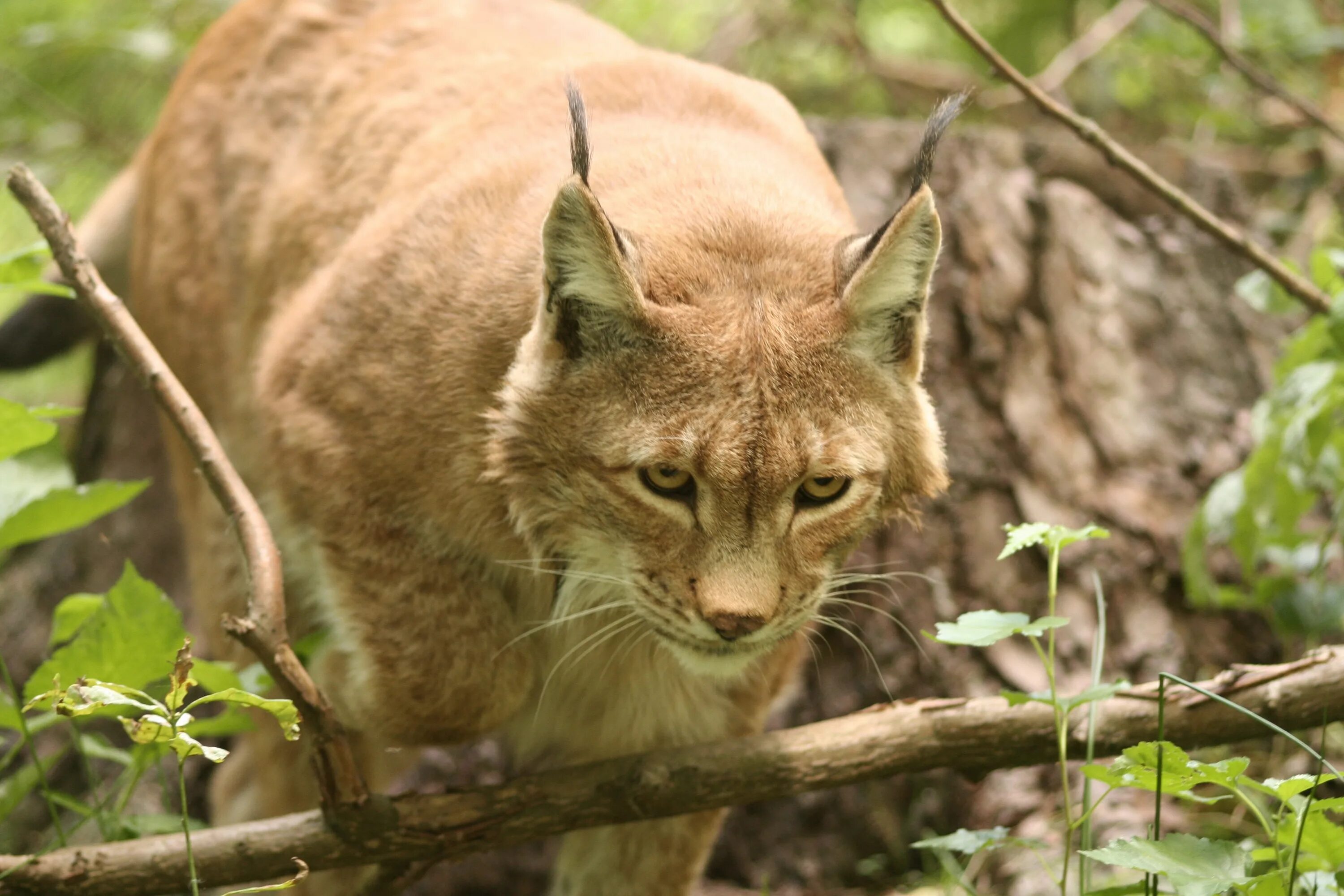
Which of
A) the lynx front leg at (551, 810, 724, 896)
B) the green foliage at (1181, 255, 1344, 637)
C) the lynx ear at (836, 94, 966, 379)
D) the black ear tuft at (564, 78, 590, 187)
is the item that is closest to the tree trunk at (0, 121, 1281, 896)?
the green foliage at (1181, 255, 1344, 637)

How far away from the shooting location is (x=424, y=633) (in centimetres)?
312

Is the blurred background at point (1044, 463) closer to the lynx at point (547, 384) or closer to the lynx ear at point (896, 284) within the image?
the lynx at point (547, 384)

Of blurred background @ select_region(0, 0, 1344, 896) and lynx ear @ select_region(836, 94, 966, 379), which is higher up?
lynx ear @ select_region(836, 94, 966, 379)

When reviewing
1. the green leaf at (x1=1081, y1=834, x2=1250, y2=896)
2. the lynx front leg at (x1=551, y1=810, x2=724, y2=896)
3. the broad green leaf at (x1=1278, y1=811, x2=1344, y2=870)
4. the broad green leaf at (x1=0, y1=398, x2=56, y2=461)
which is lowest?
the lynx front leg at (x1=551, y1=810, x2=724, y2=896)

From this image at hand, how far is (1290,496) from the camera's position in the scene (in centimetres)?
362

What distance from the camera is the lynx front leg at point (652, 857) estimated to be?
3459 millimetres

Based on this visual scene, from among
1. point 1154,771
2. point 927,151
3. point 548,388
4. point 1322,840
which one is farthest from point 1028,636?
point 548,388

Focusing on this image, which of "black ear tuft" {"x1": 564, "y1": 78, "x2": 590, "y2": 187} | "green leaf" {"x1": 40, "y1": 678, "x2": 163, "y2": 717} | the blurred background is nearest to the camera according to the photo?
"green leaf" {"x1": 40, "y1": 678, "x2": 163, "y2": 717}

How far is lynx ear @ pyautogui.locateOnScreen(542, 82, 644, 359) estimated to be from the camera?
8.22 ft

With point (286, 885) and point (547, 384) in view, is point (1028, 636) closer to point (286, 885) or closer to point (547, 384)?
point (547, 384)

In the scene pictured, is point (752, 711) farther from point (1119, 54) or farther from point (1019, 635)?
point (1119, 54)

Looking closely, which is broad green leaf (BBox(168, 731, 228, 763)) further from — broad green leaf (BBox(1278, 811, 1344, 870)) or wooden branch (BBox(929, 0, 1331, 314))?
wooden branch (BBox(929, 0, 1331, 314))

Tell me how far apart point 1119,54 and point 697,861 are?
5508 millimetres

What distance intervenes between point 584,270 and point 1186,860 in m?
1.55
